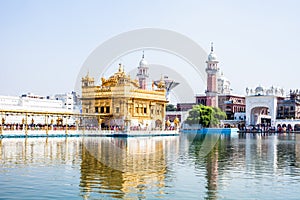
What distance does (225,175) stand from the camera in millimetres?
15742

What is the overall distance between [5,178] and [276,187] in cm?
794

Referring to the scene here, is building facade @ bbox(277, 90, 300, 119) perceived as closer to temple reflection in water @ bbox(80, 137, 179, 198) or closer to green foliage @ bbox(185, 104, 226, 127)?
green foliage @ bbox(185, 104, 226, 127)

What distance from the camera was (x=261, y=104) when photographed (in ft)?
312

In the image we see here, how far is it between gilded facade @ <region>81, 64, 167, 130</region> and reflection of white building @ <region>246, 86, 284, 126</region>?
137 feet

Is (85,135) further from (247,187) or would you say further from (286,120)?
(286,120)

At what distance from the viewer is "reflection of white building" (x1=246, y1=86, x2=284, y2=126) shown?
306 feet

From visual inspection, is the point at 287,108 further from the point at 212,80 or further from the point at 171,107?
the point at 171,107

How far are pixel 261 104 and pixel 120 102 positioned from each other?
49.8 m

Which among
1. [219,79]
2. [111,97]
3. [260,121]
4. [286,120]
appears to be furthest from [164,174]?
[219,79]

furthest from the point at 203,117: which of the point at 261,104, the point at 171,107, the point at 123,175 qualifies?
the point at 123,175

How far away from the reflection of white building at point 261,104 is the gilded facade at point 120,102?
41766mm

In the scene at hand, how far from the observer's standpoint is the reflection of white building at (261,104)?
93188mm

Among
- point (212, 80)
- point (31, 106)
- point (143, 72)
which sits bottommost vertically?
point (31, 106)

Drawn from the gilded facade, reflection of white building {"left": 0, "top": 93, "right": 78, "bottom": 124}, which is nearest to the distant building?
reflection of white building {"left": 0, "top": 93, "right": 78, "bottom": 124}
